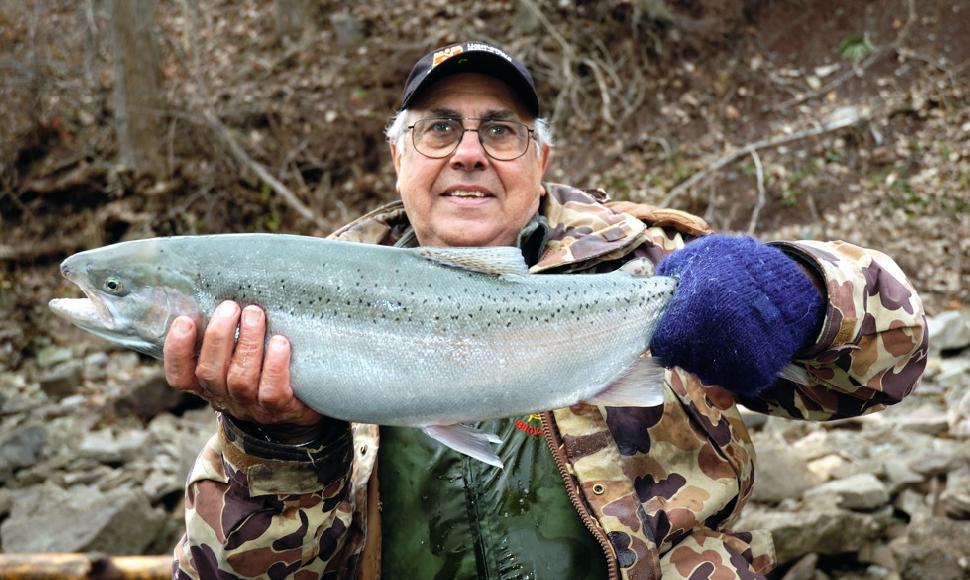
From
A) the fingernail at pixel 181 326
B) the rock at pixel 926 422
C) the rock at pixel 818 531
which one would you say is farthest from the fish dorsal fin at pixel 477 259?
the rock at pixel 926 422

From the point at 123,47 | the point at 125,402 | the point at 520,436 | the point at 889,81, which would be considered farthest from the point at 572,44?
the point at 520,436

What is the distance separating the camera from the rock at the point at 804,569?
4.80 meters

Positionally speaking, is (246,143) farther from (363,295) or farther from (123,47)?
(363,295)

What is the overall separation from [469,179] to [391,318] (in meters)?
1.10

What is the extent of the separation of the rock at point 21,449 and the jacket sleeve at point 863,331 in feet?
24.3

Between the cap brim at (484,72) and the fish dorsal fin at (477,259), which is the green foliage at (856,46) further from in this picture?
the fish dorsal fin at (477,259)

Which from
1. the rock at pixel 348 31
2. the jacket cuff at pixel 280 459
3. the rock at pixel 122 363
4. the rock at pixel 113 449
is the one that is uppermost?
the jacket cuff at pixel 280 459

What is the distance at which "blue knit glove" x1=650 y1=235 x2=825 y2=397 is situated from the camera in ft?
8.33

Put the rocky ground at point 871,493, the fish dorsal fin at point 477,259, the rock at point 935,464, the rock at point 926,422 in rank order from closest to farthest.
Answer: the fish dorsal fin at point 477,259
the rocky ground at point 871,493
the rock at point 935,464
the rock at point 926,422

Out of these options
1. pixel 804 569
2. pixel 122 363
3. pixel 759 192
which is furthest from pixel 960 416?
pixel 122 363

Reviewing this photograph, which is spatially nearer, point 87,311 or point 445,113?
point 87,311

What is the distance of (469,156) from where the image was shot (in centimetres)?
355

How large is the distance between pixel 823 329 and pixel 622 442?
0.85 metres

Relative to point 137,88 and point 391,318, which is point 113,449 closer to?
point 391,318
